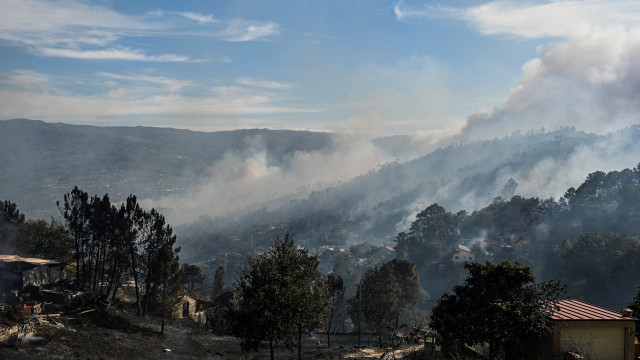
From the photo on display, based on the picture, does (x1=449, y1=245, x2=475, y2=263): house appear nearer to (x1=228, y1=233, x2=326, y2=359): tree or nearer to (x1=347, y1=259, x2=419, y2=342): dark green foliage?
(x1=347, y1=259, x2=419, y2=342): dark green foliage

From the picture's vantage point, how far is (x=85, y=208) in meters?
48.6

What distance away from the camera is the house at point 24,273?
144 feet

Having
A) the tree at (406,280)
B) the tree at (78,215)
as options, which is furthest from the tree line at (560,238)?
the tree at (78,215)

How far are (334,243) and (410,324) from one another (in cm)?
10929

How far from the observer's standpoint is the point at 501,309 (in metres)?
19.1

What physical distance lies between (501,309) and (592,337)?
498 cm

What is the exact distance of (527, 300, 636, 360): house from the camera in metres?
20.0

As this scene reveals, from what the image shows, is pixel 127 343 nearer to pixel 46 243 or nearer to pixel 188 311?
pixel 188 311

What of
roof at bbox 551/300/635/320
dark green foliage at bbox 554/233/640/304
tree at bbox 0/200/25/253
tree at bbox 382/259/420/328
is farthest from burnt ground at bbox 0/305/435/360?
dark green foliage at bbox 554/233/640/304

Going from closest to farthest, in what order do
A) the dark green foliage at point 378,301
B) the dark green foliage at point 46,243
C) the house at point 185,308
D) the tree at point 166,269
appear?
the tree at point 166,269 < the house at point 185,308 < the dark green foliage at point 378,301 < the dark green foliage at point 46,243

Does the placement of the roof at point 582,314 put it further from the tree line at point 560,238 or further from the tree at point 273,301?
the tree line at point 560,238

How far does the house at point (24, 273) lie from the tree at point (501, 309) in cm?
4121

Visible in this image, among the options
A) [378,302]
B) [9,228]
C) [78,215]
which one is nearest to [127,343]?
[78,215]

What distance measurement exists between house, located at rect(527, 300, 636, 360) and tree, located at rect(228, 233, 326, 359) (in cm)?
1104
